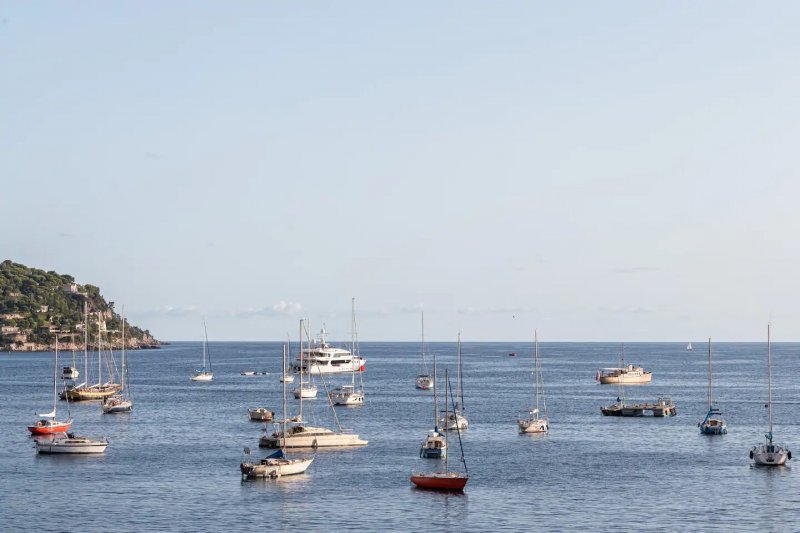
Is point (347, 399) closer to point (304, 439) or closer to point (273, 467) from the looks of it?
point (304, 439)

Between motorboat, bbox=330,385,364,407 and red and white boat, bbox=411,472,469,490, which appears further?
motorboat, bbox=330,385,364,407

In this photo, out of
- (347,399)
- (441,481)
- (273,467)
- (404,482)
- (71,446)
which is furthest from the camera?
(347,399)

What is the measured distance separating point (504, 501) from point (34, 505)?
35591 mm

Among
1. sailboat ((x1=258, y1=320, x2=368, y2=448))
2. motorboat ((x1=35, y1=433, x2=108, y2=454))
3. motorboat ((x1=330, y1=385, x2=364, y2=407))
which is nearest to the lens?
motorboat ((x1=35, y1=433, x2=108, y2=454))

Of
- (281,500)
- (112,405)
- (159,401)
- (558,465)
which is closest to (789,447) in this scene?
(558,465)

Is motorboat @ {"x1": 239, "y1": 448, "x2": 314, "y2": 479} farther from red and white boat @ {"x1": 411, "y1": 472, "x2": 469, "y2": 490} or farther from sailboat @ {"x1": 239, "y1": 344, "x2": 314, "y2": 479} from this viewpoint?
red and white boat @ {"x1": 411, "y1": 472, "x2": 469, "y2": 490}

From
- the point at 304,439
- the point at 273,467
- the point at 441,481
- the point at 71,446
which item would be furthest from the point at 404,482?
the point at 71,446

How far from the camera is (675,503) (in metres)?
88.6

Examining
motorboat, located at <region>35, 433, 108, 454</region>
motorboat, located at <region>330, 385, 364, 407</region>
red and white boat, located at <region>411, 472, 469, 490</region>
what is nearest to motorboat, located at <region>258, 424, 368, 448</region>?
motorboat, located at <region>35, 433, 108, 454</region>

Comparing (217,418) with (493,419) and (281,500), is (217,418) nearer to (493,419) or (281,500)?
(493,419)

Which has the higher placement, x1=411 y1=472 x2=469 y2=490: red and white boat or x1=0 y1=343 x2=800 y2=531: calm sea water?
x1=411 y1=472 x2=469 y2=490: red and white boat

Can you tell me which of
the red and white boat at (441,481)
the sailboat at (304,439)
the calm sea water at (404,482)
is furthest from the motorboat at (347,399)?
the red and white boat at (441,481)

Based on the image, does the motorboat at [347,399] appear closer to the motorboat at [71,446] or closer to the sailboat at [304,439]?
the sailboat at [304,439]

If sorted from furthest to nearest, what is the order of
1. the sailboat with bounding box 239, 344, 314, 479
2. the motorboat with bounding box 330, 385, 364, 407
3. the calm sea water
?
the motorboat with bounding box 330, 385, 364, 407
the sailboat with bounding box 239, 344, 314, 479
the calm sea water
